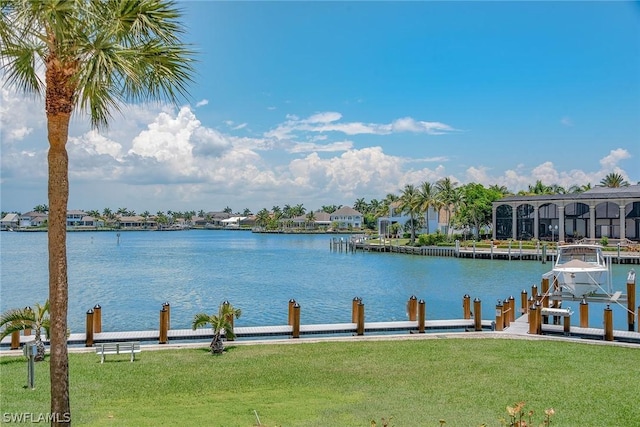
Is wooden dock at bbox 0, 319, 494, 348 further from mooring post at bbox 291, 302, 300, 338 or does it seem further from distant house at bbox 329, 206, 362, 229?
distant house at bbox 329, 206, 362, 229

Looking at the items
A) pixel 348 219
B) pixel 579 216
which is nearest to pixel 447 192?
pixel 579 216

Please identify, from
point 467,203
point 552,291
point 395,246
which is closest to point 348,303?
point 552,291

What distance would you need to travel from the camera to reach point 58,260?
7160 mm

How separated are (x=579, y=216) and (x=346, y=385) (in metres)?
80.0

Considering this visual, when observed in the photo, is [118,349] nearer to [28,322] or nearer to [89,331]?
[28,322]

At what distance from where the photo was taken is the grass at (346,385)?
9586 mm

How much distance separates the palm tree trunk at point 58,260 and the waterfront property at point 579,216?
246 ft

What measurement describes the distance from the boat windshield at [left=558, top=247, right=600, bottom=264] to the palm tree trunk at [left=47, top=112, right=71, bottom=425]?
28.7 meters

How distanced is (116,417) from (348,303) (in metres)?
25.8

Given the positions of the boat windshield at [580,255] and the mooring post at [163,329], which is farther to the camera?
the boat windshield at [580,255]
